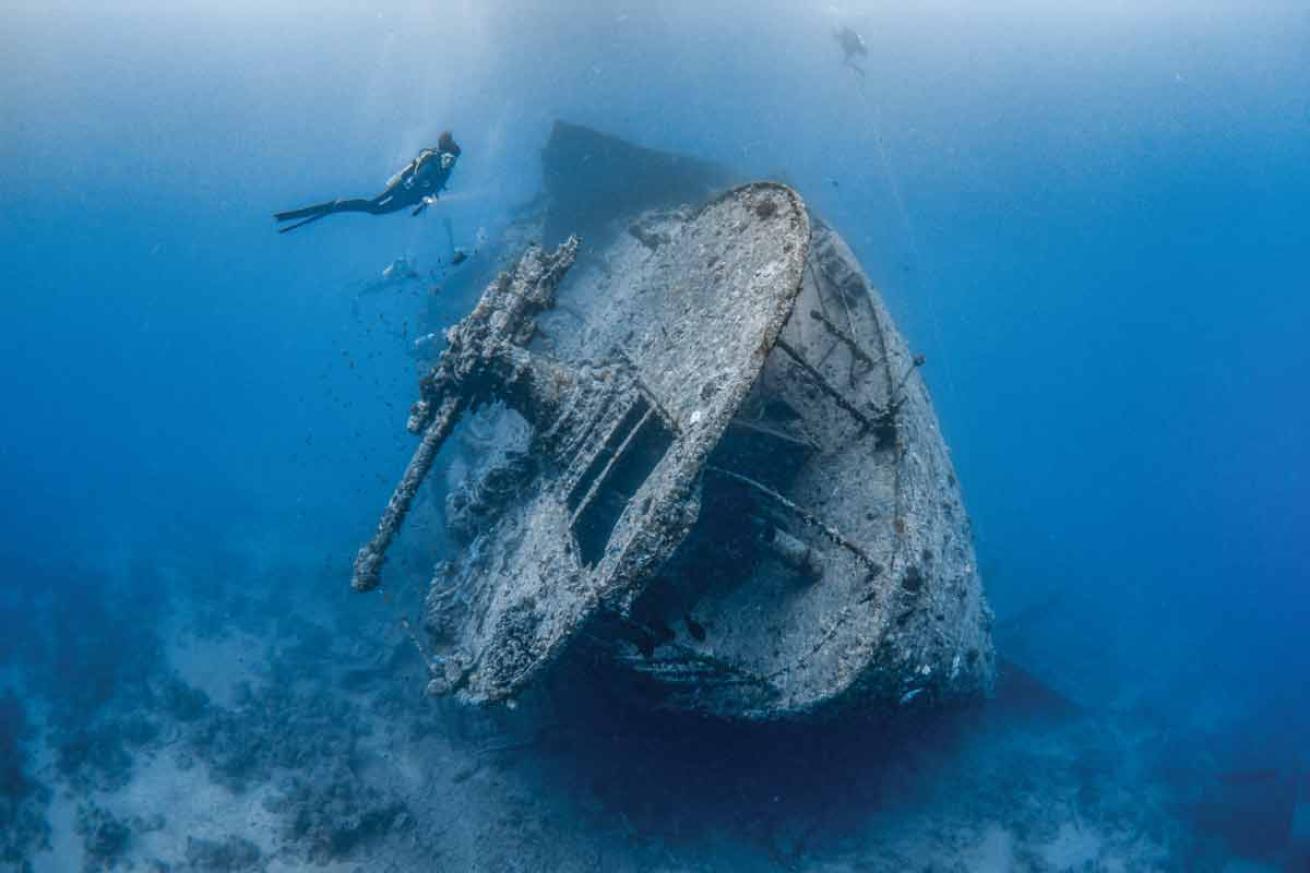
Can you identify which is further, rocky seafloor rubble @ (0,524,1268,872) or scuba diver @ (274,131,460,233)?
rocky seafloor rubble @ (0,524,1268,872)

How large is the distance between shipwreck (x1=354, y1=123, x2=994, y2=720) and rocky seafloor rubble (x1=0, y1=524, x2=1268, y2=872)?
0.83 meters

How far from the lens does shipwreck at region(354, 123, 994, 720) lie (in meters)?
5.23

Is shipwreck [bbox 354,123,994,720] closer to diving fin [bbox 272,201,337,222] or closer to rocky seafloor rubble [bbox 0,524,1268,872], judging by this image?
rocky seafloor rubble [bbox 0,524,1268,872]

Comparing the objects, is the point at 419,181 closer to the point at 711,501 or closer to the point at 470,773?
the point at 711,501

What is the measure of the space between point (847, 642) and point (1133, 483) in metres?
24.5

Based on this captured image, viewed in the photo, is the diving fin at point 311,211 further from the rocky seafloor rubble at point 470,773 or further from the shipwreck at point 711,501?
the rocky seafloor rubble at point 470,773

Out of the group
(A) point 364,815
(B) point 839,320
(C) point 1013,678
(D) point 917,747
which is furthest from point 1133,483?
(A) point 364,815

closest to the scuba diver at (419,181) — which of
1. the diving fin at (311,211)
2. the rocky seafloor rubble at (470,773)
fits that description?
the diving fin at (311,211)

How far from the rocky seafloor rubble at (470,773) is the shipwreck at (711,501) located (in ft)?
2.72

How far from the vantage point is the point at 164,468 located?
32469 millimetres

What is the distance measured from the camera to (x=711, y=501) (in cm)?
682

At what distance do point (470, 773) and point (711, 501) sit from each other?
6851 mm

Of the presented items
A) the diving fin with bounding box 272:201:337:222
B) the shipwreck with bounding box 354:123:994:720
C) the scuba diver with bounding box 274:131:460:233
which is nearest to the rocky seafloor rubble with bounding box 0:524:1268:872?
the shipwreck with bounding box 354:123:994:720

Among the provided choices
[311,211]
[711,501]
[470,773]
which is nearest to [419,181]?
[311,211]
